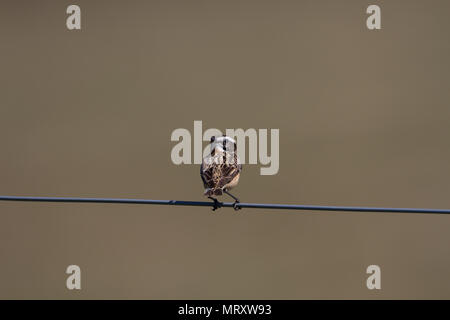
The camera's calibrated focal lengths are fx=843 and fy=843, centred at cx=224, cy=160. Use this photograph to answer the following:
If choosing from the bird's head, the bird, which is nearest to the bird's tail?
the bird

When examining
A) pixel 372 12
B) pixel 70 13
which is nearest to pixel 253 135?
pixel 372 12

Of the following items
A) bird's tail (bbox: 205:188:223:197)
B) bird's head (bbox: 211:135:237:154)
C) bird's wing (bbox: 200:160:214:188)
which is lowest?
bird's tail (bbox: 205:188:223:197)

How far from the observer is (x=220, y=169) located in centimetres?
609

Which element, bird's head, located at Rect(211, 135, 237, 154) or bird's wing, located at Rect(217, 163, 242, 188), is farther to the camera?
bird's head, located at Rect(211, 135, 237, 154)

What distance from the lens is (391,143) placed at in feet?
31.8

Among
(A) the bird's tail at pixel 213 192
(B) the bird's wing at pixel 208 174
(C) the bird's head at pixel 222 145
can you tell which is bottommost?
(A) the bird's tail at pixel 213 192

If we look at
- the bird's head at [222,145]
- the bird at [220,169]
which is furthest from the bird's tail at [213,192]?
the bird's head at [222,145]

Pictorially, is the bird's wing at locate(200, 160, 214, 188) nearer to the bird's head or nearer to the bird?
the bird

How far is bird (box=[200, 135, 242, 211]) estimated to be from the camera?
19.7 ft

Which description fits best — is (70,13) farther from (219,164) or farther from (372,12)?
(219,164)

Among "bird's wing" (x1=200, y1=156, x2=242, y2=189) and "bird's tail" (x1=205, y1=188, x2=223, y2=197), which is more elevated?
"bird's wing" (x1=200, y1=156, x2=242, y2=189)

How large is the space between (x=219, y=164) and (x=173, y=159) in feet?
10.2

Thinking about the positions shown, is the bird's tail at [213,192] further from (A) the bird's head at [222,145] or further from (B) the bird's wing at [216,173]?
(A) the bird's head at [222,145]

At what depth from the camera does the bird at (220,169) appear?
19.7 ft
